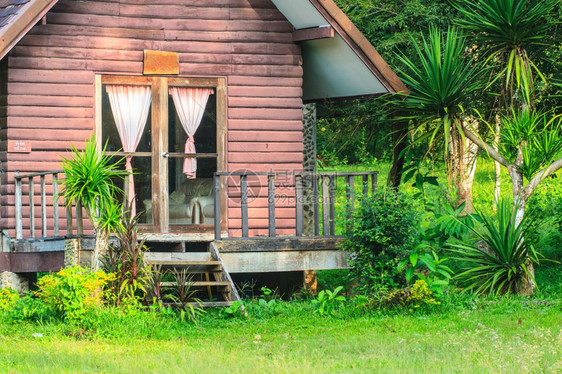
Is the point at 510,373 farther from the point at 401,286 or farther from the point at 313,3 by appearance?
the point at 313,3

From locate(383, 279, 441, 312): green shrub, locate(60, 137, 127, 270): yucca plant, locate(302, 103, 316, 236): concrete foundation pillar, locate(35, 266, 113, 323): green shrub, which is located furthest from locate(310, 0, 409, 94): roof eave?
locate(302, 103, 316, 236): concrete foundation pillar

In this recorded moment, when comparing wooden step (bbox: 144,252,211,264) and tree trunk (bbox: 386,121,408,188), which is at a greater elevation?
tree trunk (bbox: 386,121,408,188)

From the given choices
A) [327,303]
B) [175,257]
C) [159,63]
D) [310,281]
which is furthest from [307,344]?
[159,63]

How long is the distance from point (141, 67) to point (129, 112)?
68cm

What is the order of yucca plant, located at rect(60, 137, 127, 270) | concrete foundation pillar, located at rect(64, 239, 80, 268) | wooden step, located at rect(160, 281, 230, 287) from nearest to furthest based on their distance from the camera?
yucca plant, located at rect(60, 137, 127, 270) → wooden step, located at rect(160, 281, 230, 287) → concrete foundation pillar, located at rect(64, 239, 80, 268)

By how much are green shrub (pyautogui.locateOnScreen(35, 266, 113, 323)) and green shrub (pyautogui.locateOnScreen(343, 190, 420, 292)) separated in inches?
129

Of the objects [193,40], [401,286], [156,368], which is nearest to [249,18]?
[193,40]

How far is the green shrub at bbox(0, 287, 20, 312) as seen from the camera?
10328 mm

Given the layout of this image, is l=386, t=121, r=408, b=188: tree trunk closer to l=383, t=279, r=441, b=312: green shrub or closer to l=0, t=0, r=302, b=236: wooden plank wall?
l=0, t=0, r=302, b=236: wooden plank wall

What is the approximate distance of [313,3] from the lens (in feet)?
40.1

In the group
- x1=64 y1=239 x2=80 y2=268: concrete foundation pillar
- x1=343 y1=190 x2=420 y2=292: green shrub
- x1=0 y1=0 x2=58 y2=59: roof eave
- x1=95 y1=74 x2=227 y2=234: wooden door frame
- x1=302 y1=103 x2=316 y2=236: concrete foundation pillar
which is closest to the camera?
x1=0 y1=0 x2=58 y2=59: roof eave

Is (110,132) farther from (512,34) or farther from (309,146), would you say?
(309,146)

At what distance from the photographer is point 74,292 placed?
9570mm

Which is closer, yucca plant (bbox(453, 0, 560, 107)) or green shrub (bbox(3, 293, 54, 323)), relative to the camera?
green shrub (bbox(3, 293, 54, 323))
